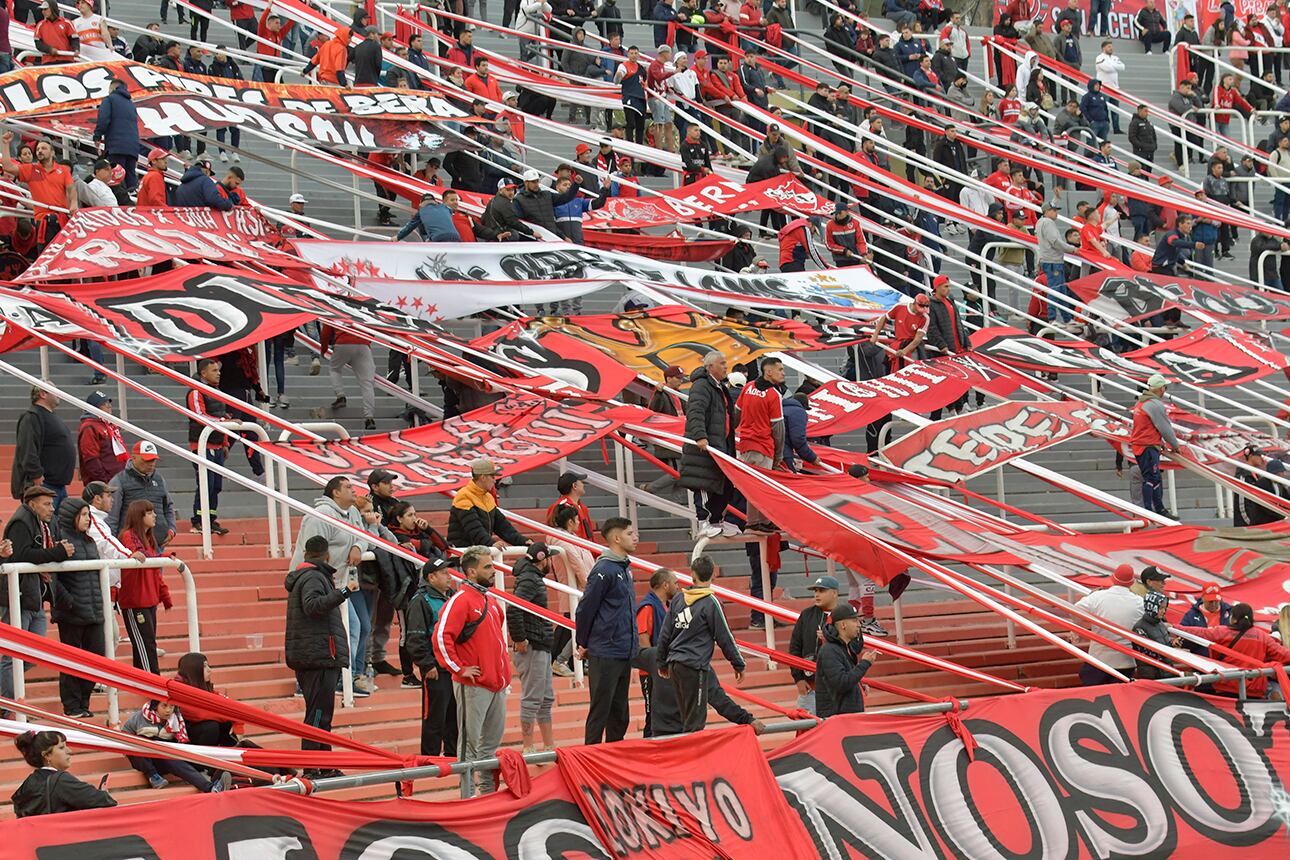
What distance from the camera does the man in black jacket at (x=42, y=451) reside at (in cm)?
1580

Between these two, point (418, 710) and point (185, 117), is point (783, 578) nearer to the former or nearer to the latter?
point (418, 710)

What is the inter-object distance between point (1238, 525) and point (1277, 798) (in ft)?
23.9

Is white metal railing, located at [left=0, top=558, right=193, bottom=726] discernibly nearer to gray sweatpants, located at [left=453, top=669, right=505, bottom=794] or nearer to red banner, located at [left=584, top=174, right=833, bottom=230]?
gray sweatpants, located at [left=453, top=669, right=505, bottom=794]

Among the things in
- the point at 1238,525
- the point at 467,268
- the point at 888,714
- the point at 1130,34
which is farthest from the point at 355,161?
the point at 1130,34

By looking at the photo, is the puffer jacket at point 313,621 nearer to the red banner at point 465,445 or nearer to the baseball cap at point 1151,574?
the red banner at point 465,445

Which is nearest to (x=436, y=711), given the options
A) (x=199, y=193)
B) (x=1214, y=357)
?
(x=199, y=193)

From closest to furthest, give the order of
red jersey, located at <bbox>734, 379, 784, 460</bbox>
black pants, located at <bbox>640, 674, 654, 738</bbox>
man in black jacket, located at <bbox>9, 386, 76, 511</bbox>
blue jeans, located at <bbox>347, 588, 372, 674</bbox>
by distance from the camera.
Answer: black pants, located at <bbox>640, 674, 654, 738</bbox>, blue jeans, located at <bbox>347, 588, 372, 674</bbox>, man in black jacket, located at <bbox>9, 386, 76, 511</bbox>, red jersey, located at <bbox>734, 379, 784, 460</bbox>

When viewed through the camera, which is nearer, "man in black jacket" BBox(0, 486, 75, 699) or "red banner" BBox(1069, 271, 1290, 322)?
"man in black jacket" BBox(0, 486, 75, 699)

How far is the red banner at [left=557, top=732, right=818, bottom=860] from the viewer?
11336mm

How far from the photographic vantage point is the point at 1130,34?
39.7 meters

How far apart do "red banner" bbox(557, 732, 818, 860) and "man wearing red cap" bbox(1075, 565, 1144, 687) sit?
448 cm

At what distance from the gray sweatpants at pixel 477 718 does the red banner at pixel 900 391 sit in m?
7.06

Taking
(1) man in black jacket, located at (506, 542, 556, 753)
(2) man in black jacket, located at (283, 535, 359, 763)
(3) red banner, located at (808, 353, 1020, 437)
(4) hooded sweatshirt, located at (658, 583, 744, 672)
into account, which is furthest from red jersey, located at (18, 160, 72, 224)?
(4) hooded sweatshirt, located at (658, 583, 744, 672)

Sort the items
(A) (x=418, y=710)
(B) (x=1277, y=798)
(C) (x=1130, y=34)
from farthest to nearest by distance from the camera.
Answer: (C) (x=1130, y=34), (A) (x=418, y=710), (B) (x=1277, y=798)
